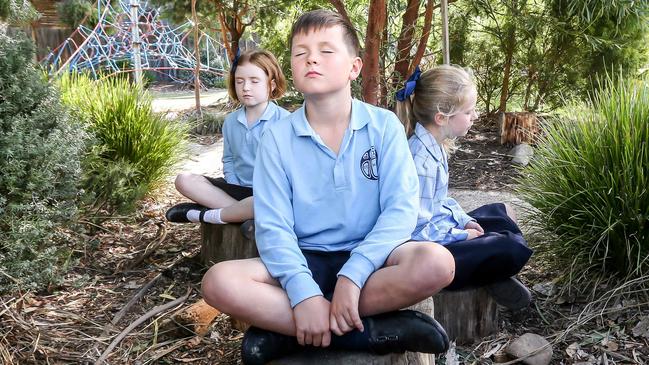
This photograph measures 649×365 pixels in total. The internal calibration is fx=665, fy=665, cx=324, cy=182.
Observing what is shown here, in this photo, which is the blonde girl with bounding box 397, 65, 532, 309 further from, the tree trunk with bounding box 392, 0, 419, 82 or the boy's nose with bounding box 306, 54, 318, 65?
the tree trunk with bounding box 392, 0, 419, 82

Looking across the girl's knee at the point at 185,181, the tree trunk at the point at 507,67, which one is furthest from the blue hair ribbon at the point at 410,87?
the tree trunk at the point at 507,67

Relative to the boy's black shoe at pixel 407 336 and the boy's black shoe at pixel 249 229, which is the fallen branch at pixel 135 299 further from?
the boy's black shoe at pixel 407 336

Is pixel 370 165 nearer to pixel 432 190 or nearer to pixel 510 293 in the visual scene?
pixel 432 190

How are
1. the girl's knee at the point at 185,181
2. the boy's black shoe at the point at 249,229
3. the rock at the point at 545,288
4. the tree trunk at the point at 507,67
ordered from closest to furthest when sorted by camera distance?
the rock at the point at 545,288 → the boy's black shoe at the point at 249,229 → the girl's knee at the point at 185,181 → the tree trunk at the point at 507,67

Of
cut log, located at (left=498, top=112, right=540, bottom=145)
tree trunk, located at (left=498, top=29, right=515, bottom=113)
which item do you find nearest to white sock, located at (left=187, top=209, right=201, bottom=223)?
cut log, located at (left=498, top=112, right=540, bottom=145)

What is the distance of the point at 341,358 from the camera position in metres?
1.85

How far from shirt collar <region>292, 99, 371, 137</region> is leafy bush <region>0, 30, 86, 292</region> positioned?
135cm

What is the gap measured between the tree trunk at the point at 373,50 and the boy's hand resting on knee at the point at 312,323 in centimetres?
376

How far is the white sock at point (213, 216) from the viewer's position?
3422mm

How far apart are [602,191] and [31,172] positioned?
2.43 m

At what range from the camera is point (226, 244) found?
134 inches

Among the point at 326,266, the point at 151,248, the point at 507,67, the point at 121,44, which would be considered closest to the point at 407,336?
the point at 326,266

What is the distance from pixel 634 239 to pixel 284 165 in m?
1.54

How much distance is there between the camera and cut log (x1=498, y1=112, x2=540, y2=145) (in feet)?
21.6
